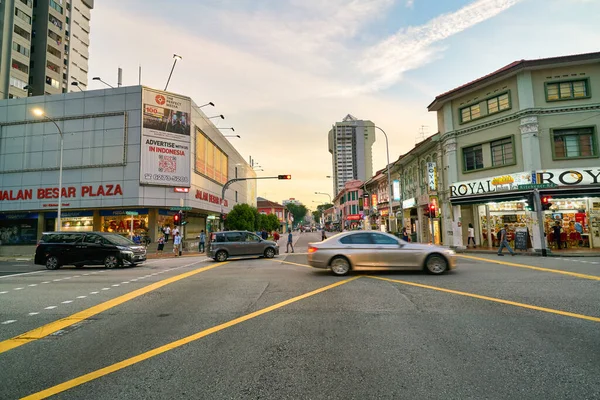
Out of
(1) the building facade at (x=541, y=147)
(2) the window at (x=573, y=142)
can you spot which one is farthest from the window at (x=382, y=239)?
(2) the window at (x=573, y=142)

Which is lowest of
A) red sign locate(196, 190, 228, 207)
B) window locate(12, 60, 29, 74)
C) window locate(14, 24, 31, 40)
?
red sign locate(196, 190, 228, 207)

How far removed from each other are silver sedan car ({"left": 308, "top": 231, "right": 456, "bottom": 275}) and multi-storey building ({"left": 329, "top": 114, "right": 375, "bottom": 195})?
128861 millimetres

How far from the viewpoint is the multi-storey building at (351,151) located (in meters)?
140

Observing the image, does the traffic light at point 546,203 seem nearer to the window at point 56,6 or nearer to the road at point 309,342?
the road at point 309,342

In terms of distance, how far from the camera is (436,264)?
421 inches

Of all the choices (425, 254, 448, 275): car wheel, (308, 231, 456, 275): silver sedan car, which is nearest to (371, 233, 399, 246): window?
(308, 231, 456, 275): silver sedan car

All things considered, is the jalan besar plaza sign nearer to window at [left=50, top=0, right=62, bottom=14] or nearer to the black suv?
the black suv

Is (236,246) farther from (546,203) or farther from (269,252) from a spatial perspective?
(546,203)

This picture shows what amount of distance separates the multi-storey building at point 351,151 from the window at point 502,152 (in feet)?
381

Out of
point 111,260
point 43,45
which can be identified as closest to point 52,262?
point 111,260

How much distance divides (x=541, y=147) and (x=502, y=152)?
2.23 meters

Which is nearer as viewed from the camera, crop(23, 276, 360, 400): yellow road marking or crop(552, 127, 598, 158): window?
crop(23, 276, 360, 400): yellow road marking

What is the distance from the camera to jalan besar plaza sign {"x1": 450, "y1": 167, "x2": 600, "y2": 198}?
18.4 meters

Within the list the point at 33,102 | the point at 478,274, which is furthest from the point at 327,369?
the point at 33,102
